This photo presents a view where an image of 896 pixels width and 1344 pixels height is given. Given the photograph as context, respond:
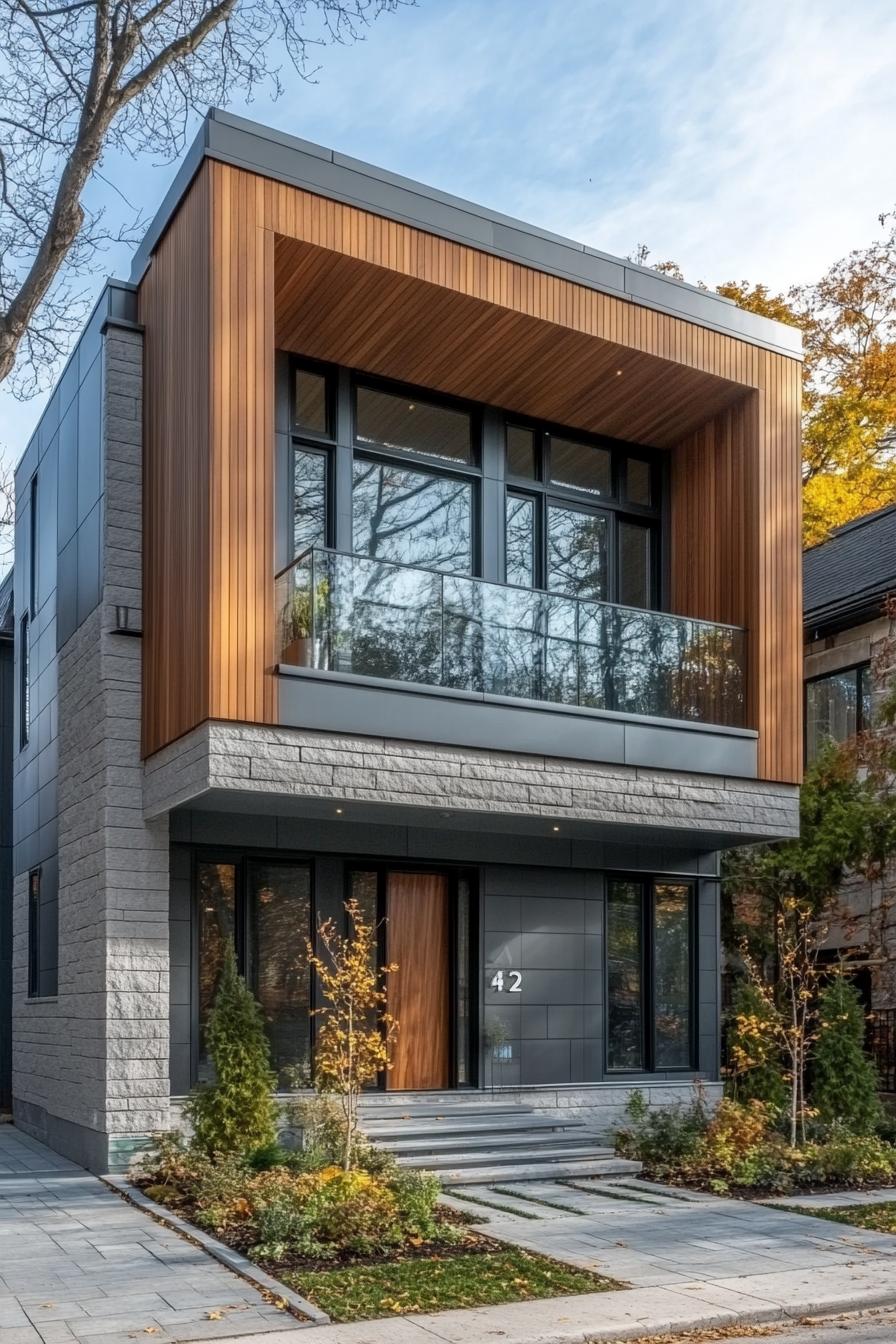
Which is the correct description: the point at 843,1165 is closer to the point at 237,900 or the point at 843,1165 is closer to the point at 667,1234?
the point at 667,1234

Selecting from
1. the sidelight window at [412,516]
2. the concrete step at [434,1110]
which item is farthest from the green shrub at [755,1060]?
the sidelight window at [412,516]

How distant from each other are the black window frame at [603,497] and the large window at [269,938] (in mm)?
4189

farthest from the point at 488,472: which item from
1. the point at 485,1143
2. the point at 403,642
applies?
the point at 485,1143

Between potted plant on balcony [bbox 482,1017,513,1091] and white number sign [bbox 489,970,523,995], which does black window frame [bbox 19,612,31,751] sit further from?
potted plant on balcony [bbox 482,1017,513,1091]

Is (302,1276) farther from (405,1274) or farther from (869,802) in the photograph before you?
(869,802)

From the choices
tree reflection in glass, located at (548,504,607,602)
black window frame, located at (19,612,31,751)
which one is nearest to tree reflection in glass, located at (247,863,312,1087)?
tree reflection in glass, located at (548,504,607,602)

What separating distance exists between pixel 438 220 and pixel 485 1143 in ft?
28.9

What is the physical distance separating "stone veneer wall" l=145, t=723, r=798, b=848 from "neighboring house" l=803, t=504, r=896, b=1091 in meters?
3.93

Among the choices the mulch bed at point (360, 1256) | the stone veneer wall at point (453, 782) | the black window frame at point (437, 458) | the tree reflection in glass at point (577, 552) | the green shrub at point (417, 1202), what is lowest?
the mulch bed at point (360, 1256)

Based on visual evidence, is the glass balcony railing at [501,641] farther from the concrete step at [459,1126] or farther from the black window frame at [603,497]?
the concrete step at [459,1126]

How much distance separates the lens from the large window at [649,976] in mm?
15828

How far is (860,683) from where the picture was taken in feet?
65.5

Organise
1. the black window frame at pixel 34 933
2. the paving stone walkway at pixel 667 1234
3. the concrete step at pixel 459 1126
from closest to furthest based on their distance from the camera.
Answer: the paving stone walkway at pixel 667 1234, the concrete step at pixel 459 1126, the black window frame at pixel 34 933

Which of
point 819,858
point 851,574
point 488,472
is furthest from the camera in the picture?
point 851,574
